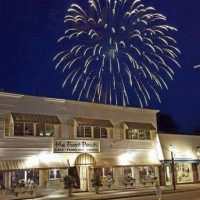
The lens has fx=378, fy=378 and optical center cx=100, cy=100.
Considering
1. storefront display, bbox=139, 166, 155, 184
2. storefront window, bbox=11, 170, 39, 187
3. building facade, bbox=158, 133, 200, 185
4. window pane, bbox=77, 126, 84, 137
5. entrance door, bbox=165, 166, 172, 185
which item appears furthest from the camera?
entrance door, bbox=165, 166, 172, 185

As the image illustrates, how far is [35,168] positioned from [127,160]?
10142mm

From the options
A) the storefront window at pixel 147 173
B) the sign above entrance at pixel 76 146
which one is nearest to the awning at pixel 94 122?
the sign above entrance at pixel 76 146

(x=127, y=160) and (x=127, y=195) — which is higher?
(x=127, y=160)

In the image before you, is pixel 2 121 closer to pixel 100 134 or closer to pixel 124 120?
pixel 100 134

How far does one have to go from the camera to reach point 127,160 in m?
36.3

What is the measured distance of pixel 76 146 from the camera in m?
33.0

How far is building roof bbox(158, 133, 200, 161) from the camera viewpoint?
4044 centimetres

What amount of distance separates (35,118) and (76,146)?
4.72 m

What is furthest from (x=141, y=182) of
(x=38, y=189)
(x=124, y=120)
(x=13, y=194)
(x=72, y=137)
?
(x=13, y=194)

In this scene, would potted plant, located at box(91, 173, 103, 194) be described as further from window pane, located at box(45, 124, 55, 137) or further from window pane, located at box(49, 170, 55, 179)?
window pane, located at box(45, 124, 55, 137)

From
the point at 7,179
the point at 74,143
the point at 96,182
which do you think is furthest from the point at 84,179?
the point at 7,179

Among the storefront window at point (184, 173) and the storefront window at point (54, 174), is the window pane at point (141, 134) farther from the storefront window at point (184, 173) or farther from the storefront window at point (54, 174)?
the storefront window at point (54, 174)

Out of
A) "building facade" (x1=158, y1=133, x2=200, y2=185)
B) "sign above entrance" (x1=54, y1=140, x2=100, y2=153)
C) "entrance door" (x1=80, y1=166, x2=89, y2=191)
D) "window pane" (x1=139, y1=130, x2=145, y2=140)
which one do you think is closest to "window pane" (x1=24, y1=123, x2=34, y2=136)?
"sign above entrance" (x1=54, y1=140, x2=100, y2=153)

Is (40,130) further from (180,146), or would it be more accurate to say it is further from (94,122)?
(180,146)
